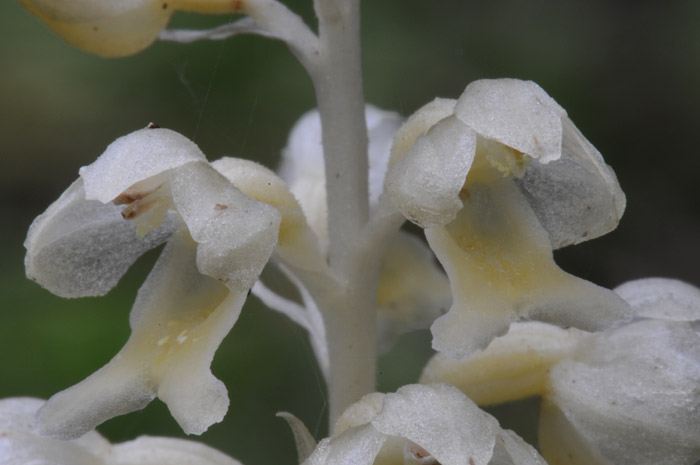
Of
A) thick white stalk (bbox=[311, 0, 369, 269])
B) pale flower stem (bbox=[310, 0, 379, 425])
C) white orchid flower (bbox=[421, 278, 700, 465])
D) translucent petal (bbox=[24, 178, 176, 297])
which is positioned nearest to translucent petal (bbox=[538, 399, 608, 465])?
white orchid flower (bbox=[421, 278, 700, 465])

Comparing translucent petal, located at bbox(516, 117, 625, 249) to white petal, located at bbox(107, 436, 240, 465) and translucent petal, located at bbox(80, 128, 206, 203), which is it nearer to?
translucent petal, located at bbox(80, 128, 206, 203)

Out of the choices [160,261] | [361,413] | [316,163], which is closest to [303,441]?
[361,413]

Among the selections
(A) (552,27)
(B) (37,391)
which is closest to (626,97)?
(A) (552,27)

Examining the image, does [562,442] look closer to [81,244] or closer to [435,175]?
[435,175]

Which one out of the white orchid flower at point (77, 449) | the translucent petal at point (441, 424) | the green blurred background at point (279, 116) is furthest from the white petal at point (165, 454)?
the green blurred background at point (279, 116)

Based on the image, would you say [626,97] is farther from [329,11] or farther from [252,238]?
[252,238]

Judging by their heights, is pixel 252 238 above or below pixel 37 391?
above

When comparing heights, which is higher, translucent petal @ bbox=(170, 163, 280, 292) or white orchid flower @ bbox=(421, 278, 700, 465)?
translucent petal @ bbox=(170, 163, 280, 292)
